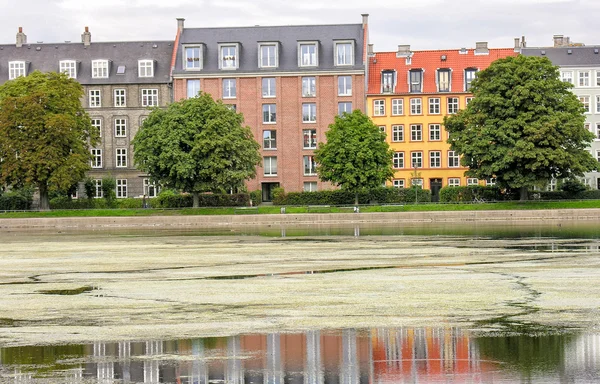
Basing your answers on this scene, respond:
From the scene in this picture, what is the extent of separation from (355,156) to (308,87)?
1992 centimetres

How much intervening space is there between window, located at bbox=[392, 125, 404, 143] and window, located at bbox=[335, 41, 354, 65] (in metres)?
8.96

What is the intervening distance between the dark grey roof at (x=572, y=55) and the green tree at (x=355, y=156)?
31940 mm

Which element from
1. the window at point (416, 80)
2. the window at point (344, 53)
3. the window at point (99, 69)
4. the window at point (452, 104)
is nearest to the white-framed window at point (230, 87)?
the window at point (344, 53)

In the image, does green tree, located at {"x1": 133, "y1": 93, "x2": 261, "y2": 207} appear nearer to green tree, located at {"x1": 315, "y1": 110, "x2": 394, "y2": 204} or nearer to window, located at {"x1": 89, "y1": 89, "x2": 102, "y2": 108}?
green tree, located at {"x1": 315, "y1": 110, "x2": 394, "y2": 204}

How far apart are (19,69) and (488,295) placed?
98.1 metres

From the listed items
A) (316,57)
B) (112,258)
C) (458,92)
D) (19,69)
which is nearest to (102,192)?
(19,69)

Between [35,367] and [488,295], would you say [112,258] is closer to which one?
[488,295]

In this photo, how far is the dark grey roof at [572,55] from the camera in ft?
383

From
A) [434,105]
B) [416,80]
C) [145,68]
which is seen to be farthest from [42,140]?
[434,105]

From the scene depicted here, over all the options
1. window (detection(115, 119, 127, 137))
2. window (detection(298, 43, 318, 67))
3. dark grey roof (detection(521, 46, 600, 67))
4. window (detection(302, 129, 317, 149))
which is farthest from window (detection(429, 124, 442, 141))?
window (detection(115, 119, 127, 137))

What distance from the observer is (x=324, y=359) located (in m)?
14.8

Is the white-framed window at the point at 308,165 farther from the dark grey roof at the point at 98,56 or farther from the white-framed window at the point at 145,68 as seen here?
the white-framed window at the point at 145,68

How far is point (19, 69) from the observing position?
4449 inches

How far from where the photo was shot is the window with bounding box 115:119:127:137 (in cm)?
11269
